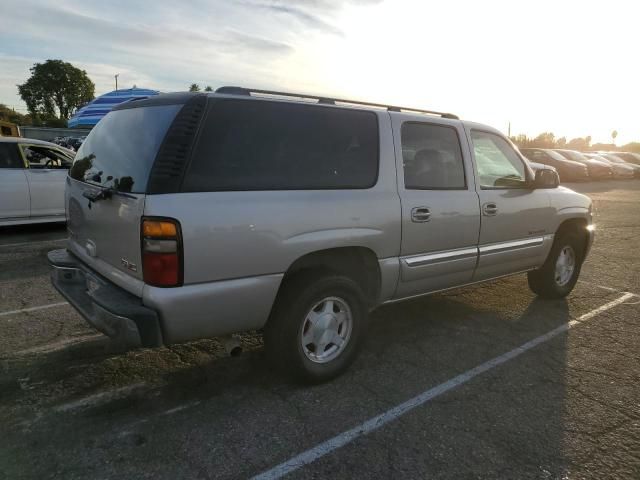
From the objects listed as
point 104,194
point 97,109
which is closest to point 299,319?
point 104,194

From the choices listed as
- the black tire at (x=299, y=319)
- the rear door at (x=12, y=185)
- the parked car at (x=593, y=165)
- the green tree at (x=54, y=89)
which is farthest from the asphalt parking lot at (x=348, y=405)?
the green tree at (x=54, y=89)

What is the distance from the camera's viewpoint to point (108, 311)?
8.77 feet

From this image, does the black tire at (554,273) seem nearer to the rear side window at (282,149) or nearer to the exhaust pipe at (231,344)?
the rear side window at (282,149)

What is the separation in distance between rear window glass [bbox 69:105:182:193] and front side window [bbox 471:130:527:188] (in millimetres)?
2651

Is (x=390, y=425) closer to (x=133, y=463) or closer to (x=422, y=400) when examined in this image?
(x=422, y=400)

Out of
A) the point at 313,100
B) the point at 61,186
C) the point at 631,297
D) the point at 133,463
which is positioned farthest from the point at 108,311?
the point at 61,186

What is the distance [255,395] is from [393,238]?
1416 millimetres

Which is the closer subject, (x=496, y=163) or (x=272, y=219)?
(x=272, y=219)

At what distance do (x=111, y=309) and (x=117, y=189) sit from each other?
69 centimetres

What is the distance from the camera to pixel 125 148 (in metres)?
3.04

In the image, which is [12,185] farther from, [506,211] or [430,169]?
[506,211]

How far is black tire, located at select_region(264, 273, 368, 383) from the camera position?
3078mm

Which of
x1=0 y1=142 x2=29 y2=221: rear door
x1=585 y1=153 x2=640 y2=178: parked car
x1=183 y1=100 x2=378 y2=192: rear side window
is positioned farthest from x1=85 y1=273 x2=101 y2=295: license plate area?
x1=585 y1=153 x2=640 y2=178: parked car

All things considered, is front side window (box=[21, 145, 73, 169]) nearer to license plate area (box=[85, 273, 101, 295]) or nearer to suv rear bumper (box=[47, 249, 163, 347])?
suv rear bumper (box=[47, 249, 163, 347])
